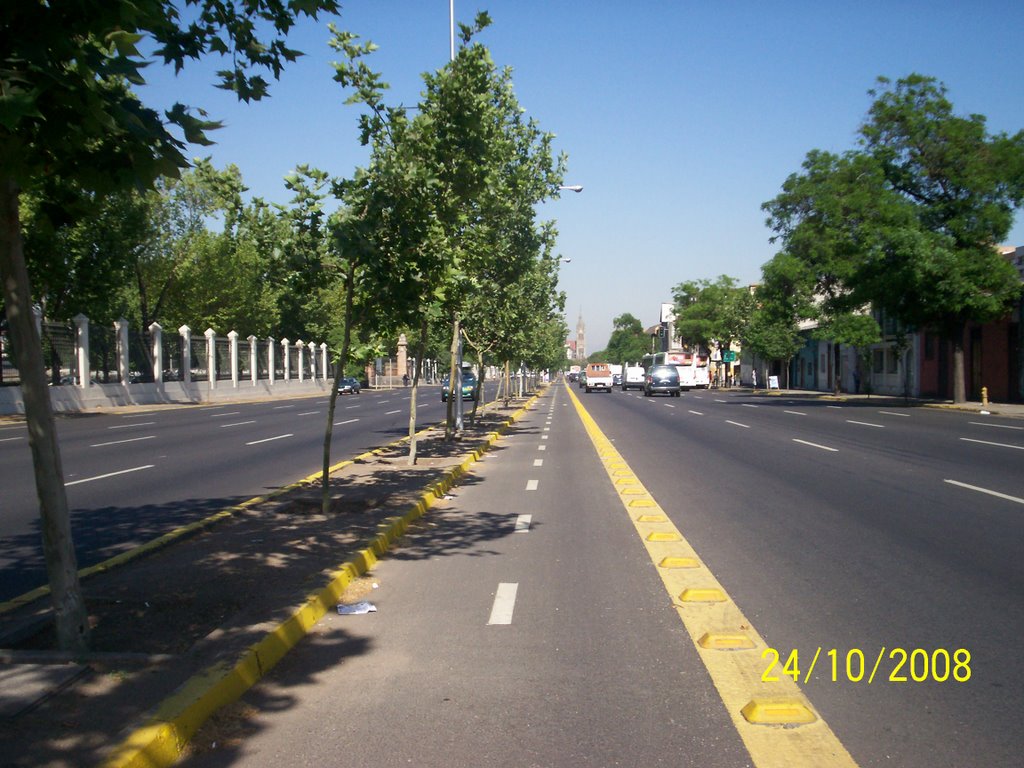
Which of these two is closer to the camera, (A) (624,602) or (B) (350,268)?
(A) (624,602)

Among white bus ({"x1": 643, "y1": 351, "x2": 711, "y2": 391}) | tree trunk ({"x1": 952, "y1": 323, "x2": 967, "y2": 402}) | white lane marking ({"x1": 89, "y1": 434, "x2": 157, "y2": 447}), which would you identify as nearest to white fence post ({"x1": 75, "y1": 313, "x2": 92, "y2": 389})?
white lane marking ({"x1": 89, "y1": 434, "x2": 157, "y2": 447})

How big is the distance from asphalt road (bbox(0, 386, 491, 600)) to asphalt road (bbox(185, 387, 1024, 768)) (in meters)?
3.01

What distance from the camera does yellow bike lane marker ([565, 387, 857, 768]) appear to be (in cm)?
390

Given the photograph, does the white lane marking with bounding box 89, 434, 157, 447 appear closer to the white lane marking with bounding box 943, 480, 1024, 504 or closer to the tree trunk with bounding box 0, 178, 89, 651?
the tree trunk with bounding box 0, 178, 89, 651

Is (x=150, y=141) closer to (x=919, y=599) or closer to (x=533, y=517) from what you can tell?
(x=919, y=599)

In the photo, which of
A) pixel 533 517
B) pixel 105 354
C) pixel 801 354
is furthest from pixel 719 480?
pixel 801 354

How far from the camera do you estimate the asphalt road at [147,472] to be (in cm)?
879

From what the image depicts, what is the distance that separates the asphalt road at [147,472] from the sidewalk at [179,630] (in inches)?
36.6

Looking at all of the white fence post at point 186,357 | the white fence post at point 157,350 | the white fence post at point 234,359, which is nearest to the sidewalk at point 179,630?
the white fence post at point 157,350

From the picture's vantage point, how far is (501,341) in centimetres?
2414

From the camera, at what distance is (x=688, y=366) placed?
81.5 metres

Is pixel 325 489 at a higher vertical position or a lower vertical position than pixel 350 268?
lower

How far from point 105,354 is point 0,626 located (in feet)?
121

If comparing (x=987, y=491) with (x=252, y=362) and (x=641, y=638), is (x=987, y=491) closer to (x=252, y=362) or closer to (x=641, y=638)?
(x=641, y=638)
